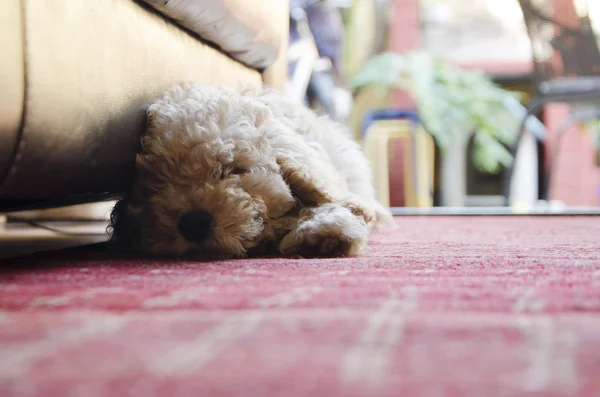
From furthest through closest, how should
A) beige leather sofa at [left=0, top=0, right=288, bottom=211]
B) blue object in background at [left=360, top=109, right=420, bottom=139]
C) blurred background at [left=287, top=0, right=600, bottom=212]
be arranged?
blue object in background at [left=360, top=109, right=420, bottom=139], blurred background at [left=287, top=0, right=600, bottom=212], beige leather sofa at [left=0, top=0, right=288, bottom=211]

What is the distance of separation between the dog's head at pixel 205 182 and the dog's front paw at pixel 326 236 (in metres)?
0.06

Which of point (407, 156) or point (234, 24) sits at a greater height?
point (234, 24)

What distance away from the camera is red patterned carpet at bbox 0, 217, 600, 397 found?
0.46 metres

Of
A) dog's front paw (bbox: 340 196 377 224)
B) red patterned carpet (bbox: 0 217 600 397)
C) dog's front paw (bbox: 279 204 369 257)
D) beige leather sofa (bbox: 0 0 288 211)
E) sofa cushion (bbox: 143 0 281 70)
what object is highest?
sofa cushion (bbox: 143 0 281 70)

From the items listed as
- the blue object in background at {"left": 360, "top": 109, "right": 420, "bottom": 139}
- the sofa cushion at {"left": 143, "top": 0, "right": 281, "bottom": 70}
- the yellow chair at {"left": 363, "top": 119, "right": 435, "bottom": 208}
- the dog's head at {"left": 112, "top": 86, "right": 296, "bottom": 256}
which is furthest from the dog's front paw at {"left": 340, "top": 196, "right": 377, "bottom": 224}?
the blue object in background at {"left": 360, "top": 109, "right": 420, "bottom": 139}

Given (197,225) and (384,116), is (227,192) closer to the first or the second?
(197,225)

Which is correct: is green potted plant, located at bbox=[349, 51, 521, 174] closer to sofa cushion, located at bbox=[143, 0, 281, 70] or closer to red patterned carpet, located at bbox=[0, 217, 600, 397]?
sofa cushion, located at bbox=[143, 0, 281, 70]

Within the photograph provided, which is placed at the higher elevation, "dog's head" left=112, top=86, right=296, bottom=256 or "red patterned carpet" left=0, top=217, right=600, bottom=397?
"dog's head" left=112, top=86, right=296, bottom=256

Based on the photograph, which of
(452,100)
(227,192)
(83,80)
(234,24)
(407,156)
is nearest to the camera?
(83,80)

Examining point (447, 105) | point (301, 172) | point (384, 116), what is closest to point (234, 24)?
point (301, 172)

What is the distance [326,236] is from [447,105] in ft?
11.8

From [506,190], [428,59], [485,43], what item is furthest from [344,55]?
[506,190]

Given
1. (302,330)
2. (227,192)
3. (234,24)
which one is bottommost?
(302,330)

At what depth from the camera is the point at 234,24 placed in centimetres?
166
